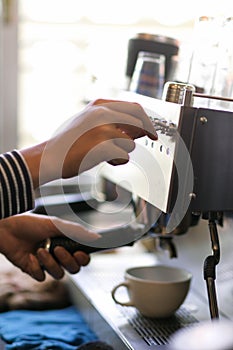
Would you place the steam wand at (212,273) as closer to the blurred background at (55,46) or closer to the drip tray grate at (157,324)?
the drip tray grate at (157,324)

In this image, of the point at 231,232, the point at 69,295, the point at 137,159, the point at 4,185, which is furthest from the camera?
the point at 69,295

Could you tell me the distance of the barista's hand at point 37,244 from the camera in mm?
852

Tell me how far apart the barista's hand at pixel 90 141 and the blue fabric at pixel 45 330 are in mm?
289

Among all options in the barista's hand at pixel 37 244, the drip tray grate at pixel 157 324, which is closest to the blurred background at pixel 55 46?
the barista's hand at pixel 37 244

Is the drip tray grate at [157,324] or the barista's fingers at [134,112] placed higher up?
the barista's fingers at [134,112]

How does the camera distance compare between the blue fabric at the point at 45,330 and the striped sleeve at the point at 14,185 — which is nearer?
the striped sleeve at the point at 14,185

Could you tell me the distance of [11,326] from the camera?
0.87m

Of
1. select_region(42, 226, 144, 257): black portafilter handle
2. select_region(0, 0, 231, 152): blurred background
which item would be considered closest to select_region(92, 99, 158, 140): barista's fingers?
select_region(42, 226, 144, 257): black portafilter handle

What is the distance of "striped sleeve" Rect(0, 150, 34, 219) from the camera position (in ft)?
2.07

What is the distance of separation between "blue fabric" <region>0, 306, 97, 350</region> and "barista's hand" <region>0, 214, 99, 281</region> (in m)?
0.08

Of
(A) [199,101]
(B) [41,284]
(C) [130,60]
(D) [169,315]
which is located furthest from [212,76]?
(B) [41,284]

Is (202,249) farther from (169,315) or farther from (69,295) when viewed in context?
(69,295)

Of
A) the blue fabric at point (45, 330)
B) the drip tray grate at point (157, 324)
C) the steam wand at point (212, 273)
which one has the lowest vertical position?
the blue fabric at point (45, 330)

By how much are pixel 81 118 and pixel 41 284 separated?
50 cm
